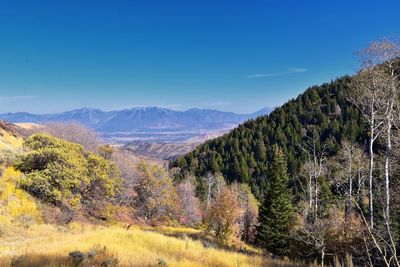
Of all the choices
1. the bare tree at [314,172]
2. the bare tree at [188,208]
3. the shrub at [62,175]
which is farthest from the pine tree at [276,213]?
the shrub at [62,175]

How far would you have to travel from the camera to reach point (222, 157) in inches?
4299

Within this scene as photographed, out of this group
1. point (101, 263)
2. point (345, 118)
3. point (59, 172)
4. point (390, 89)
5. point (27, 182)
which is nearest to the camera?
point (101, 263)

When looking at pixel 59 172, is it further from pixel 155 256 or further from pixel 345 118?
pixel 345 118

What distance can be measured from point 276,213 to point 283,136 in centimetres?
7676

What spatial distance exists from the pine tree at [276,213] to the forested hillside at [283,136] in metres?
42.9

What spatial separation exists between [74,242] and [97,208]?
17.4 meters

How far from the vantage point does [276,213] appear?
36.9 meters

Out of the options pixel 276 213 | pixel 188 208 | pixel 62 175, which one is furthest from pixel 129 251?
pixel 188 208

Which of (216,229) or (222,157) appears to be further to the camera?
(222,157)

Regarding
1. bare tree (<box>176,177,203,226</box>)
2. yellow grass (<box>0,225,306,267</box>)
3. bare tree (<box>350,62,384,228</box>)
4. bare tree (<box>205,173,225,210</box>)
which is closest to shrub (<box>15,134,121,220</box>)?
yellow grass (<box>0,225,306,267</box>)

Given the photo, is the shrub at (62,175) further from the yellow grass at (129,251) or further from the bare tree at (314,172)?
the bare tree at (314,172)

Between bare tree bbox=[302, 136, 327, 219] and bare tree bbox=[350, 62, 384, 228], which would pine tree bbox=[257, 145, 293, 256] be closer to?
bare tree bbox=[302, 136, 327, 219]

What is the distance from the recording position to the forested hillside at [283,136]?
95625mm

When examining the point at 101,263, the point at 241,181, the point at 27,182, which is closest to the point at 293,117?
the point at 241,181
